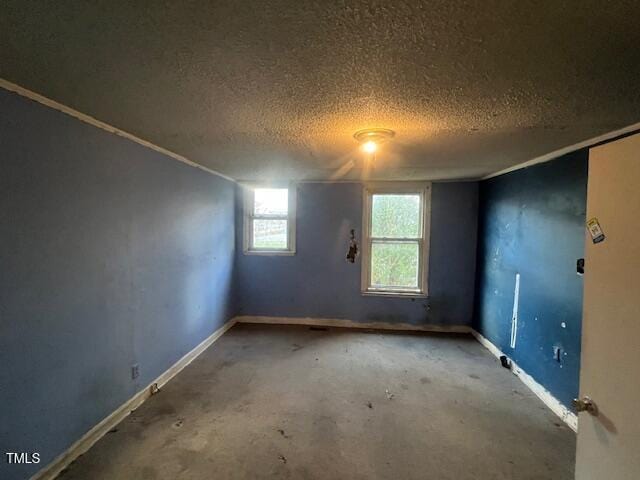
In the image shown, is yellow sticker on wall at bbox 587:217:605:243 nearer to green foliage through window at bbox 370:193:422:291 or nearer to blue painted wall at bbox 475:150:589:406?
blue painted wall at bbox 475:150:589:406

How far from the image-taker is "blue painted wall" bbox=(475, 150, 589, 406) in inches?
94.4

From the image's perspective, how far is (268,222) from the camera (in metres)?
4.74

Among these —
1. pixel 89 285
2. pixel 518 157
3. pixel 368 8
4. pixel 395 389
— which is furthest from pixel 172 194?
pixel 518 157

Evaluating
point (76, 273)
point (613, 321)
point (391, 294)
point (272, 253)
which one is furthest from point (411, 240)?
point (76, 273)

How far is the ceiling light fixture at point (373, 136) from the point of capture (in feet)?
6.74

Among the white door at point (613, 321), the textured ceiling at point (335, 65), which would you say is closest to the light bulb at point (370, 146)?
the textured ceiling at point (335, 65)

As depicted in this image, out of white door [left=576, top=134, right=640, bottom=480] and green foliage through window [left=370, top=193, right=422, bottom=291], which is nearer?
white door [left=576, top=134, right=640, bottom=480]

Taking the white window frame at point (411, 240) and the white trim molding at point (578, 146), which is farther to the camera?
the white window frame at point (411, 240)

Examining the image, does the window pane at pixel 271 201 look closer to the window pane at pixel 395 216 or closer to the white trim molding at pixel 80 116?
the window pane at pixel 395 216

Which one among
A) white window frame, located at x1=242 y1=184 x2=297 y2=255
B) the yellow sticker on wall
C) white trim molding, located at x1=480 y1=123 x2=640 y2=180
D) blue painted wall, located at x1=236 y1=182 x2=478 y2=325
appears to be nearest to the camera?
the yellow sticker on wall

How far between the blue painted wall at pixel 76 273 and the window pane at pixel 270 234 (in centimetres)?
171

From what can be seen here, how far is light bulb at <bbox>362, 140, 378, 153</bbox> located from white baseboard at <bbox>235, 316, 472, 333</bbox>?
9.16 ft

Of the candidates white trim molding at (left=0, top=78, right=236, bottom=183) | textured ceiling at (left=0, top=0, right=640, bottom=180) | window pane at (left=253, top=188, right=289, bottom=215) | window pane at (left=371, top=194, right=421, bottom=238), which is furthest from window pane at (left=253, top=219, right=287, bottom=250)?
textured ceiling at (left=0, top=0, right=640, bottom=180)

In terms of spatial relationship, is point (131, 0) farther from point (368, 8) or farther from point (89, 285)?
point (89, 285)
